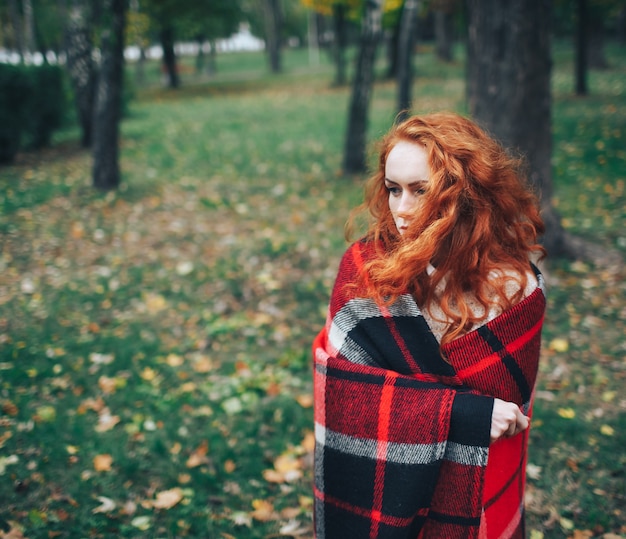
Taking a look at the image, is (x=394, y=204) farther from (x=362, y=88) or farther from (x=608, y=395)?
(x=362, y=88)

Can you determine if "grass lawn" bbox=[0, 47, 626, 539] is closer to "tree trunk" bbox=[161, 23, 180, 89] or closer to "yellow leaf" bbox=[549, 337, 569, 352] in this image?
"yellow leaf" bbox=[549, 337, 569, 352]

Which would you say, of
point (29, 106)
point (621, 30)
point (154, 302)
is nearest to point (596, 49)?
point (621, 30)

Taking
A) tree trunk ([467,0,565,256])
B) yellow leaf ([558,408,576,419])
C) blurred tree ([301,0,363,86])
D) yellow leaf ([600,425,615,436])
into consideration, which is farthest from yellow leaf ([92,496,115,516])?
blurred tree ([301,0,363,86])

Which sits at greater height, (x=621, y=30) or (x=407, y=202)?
(x=621, y=30)

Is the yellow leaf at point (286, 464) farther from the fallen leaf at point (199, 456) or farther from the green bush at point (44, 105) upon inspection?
the green bush at point (44, 105)

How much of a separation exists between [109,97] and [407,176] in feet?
24.0

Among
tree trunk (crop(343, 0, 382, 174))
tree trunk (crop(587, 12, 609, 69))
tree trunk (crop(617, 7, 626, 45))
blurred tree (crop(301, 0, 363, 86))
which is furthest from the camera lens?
tree trunk (crop(617, 7, 626, 45))

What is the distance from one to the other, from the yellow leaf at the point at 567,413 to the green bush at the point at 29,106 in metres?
9.83

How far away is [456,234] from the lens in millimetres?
1669

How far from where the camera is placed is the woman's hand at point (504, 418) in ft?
4.98

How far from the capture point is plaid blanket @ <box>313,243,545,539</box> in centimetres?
155

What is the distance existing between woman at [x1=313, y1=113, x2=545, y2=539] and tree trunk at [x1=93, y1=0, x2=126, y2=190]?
6.98m

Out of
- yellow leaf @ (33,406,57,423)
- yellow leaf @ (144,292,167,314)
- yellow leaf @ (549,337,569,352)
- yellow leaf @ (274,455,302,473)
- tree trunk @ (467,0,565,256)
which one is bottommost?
yellow leaf @ (274,455,302,473)

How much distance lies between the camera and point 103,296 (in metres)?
5.09
